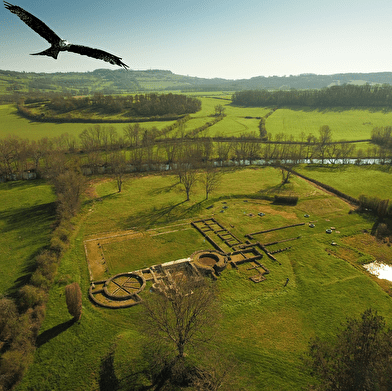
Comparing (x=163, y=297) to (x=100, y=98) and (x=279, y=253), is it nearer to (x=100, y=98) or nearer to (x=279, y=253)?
(x=279, y=253)

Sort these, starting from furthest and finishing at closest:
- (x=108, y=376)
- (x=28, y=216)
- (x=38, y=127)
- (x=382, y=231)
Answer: (x=38, y=127), (x=28, y=216), (x=382, y=231), (x=108, y=376)

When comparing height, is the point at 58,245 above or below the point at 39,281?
above

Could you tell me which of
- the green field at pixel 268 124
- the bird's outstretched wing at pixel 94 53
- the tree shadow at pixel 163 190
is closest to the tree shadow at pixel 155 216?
the tree shadow at pixel 163 190

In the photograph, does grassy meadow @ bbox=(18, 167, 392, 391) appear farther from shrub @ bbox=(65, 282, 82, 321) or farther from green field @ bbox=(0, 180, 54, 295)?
green field @ bbox=(0, 180, 54, 295)

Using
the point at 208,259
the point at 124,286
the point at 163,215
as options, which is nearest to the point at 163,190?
the point at 163,215

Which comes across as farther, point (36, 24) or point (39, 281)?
point (39, 281)

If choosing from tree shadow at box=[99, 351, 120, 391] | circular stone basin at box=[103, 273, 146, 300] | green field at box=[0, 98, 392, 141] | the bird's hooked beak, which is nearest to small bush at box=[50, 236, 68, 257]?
circular stone basin at box=[103, 273, 146, 300]

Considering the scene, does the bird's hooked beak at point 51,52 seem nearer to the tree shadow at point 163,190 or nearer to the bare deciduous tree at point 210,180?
the bare deciduous tree at point 210,180

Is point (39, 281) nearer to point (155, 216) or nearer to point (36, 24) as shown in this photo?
point (155, 216)

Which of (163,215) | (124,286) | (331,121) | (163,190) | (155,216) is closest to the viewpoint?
(124,286)
